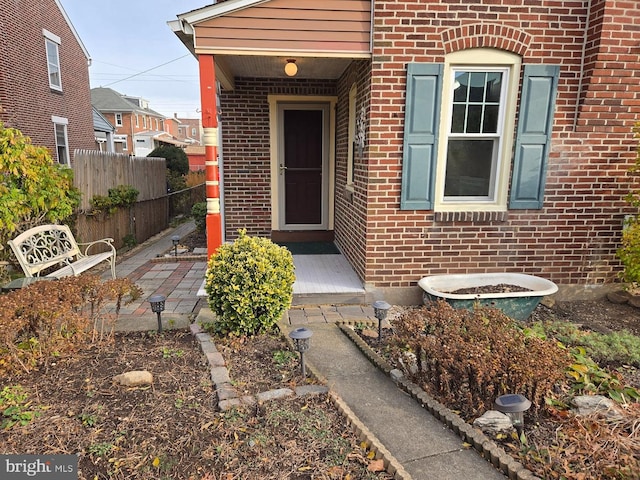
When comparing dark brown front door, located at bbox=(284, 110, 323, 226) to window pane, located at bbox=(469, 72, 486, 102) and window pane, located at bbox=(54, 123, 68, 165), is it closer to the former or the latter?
window pane, located at bbox=(469, 72, 486, 102)

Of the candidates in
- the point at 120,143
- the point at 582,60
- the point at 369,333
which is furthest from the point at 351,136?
the point at 120,143

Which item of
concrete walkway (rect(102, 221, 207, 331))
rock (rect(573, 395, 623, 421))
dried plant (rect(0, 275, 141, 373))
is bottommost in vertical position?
concrete walkway (rect(102, 221, 207, 331))

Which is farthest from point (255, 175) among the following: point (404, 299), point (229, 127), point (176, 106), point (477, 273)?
point (176, 106)

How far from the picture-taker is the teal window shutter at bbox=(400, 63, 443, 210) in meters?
4.28

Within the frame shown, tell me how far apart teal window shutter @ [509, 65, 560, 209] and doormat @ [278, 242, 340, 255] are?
2.92 metres

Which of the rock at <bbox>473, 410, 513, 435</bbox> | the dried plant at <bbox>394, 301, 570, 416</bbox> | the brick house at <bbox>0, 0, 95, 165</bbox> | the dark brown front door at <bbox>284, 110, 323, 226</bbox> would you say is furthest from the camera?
the brick house at <bbox>0, 0, 95, 165</bbox>

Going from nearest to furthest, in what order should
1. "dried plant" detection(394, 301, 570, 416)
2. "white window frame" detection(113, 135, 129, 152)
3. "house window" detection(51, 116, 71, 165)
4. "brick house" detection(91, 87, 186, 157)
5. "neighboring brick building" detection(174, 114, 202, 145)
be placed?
"dried plant" detection(394, 301, 570, 416), "house window" detection(51, 116, 71, 165), "white window frame" detection(113, 135, 129, 152), "brick house" detection(91, 87, 186, 157), "neighboring brick building" detection(174, 114, 202, 145)

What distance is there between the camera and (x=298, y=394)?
276cm

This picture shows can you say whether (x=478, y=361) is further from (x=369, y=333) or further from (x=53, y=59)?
(x=53, y=59)

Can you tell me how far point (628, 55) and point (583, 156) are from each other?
1070 mm

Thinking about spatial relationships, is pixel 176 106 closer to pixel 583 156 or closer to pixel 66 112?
pixel 66 112

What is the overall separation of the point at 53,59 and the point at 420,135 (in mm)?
15899

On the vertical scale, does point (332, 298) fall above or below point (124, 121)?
below

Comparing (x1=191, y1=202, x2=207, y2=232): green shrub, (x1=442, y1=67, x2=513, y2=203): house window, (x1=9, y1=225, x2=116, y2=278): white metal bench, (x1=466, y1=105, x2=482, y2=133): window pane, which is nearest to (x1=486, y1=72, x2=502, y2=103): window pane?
(x1=442, y1=67, x2=513, y2=203): house window
